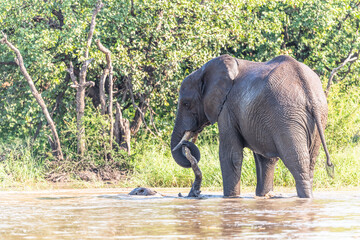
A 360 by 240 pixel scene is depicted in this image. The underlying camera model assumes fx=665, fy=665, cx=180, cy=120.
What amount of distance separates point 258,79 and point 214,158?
15.9ft

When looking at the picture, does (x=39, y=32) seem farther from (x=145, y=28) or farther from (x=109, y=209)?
(x=109, y=209)

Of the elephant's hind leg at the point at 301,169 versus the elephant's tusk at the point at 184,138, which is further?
the elephant's tusk at the point at 184,138

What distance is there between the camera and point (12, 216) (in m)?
6.51

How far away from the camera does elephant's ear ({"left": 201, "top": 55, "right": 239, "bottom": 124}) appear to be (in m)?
9.42

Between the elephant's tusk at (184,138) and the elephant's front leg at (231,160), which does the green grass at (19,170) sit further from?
the elephant's front leg at (231,160)

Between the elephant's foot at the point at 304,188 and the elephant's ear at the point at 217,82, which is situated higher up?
the elephant's ear at the point at 217,82

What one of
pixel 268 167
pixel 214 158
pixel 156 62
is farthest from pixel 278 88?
pixel 156 62

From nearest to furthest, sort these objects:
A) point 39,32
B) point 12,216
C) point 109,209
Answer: point 12,216 < point 109,209 < point 39,32

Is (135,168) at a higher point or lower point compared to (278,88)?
lower

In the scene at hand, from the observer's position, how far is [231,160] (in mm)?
9227

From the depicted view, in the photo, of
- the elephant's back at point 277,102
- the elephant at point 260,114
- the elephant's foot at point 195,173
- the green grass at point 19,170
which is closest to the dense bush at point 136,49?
the green grass at point 19,170

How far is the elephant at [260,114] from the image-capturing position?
8.19 meters

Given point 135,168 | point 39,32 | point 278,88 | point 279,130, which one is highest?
point 39,32

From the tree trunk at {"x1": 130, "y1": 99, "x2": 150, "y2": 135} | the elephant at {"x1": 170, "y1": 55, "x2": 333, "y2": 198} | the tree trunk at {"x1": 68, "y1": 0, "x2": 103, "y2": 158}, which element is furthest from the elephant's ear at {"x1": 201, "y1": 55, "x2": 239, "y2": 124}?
the tree trunk at {"x1": 130, "y1": 99, "x2": 150, "y2": 135}
